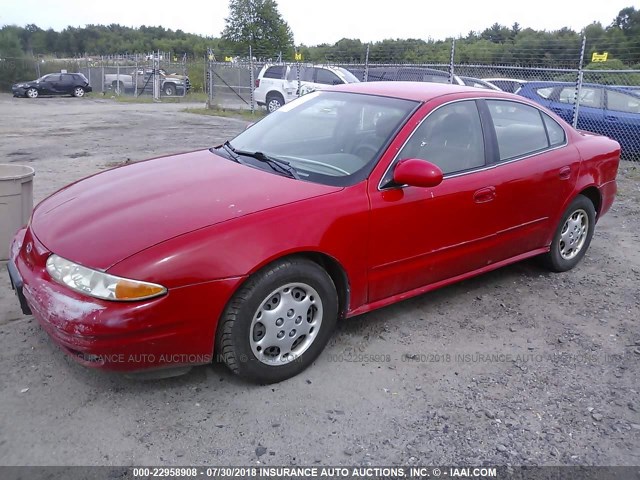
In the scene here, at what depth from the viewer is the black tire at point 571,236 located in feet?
15.7

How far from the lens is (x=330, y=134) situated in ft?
12.9

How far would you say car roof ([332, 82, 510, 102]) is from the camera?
13.1 feet

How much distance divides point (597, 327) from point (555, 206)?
1.03 metres

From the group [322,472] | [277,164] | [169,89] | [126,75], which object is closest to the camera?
[322,472]

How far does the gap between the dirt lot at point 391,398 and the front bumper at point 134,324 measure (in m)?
0.31

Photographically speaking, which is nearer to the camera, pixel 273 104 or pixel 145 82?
pixel 273 104

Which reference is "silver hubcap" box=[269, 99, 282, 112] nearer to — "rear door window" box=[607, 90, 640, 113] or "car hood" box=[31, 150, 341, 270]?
"rear door window" box=[607, 90, 640, 113]

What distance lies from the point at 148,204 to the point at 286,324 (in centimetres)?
100

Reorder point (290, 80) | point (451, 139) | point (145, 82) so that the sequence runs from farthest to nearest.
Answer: point (145, 82)
point (290, 80)
point (451, 139)

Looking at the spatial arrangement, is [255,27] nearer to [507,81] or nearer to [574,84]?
[507,81]

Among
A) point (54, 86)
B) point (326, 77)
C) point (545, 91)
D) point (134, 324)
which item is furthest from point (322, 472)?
point (54, 86)

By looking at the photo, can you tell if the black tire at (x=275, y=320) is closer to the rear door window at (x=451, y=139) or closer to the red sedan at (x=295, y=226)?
the red sedan at (x=295, y=226)

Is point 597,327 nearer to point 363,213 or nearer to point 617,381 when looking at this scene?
point 617,381

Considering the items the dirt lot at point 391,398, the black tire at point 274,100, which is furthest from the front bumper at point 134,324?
the black tire at point 274,100
